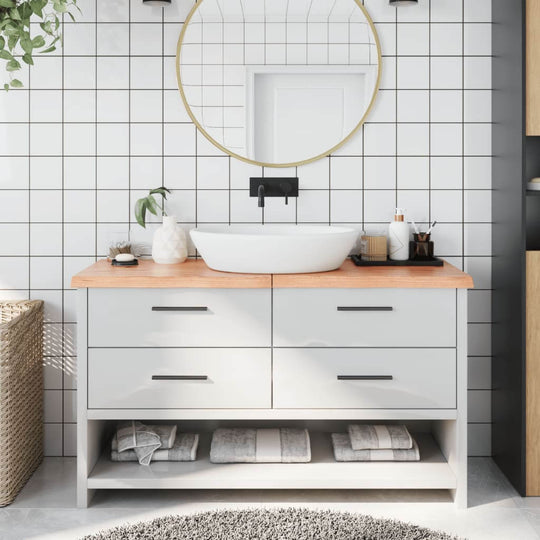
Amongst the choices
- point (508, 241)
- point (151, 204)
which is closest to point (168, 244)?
point (151, 204)

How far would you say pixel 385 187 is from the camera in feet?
9.26

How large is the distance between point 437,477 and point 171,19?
6.43 ft

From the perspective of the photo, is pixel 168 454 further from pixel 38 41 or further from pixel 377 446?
pixel 38 41

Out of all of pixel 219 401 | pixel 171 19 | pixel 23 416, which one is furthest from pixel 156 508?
pixel 171 19

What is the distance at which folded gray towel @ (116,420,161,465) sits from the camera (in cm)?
254

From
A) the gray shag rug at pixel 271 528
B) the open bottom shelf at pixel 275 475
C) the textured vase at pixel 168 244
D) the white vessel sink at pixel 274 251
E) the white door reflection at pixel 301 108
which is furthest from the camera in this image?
the white door reflection at pixel 301 108

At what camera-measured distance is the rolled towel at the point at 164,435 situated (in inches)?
102

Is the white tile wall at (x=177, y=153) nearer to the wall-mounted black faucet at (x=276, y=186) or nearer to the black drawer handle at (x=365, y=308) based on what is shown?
the wall-mounted black faucet at (x=276, y=186)

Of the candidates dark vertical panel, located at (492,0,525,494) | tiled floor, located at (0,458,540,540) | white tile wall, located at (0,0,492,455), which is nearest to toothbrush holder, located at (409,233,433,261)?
white tile wall, located at (0,0,492,455)

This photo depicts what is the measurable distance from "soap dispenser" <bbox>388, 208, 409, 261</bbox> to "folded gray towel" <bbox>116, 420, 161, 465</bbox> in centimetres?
111

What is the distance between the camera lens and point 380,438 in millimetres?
2582

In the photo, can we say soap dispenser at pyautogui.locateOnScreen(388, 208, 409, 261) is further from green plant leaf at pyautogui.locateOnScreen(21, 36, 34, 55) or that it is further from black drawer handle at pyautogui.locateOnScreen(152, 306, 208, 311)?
green plant leaf at pyautogui.locateOnScreen(21, 36, 34, 55)

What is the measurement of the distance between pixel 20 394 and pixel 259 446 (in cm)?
88

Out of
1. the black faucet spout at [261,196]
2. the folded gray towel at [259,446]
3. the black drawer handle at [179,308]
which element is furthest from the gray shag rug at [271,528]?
the black faucet spout at [261,196]
